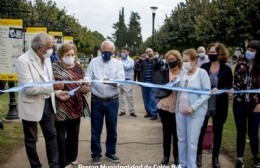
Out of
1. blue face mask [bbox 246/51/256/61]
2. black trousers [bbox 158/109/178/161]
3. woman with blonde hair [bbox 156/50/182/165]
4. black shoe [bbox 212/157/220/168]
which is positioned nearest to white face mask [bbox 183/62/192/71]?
woman with blonde hair [bbox 156/50/182/165]

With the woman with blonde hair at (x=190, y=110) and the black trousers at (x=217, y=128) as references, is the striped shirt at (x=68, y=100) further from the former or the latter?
the black trousers at (x=217, y=128)

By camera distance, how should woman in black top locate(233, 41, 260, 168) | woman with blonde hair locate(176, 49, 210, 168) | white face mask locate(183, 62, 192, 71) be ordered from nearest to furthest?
1. woman with blonde hair locate(176, 49, 210, 168)
2. white face mask locate(183, 62, 192, 71)
3. woman in black top locate(233, 41, 260, 168)

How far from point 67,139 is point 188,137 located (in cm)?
192

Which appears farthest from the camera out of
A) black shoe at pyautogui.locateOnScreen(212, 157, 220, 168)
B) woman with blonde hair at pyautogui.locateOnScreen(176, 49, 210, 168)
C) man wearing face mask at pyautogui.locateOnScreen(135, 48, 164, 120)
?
man wearing face mask at pyautogui.locateOnScreen(135, 48, 164, 120)

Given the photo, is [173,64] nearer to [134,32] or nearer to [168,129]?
[168,129]

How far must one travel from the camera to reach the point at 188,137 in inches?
226

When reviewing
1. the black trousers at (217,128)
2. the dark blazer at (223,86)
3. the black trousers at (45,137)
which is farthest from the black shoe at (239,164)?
the black trousers at (45,137)

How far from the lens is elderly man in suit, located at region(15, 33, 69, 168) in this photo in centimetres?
529

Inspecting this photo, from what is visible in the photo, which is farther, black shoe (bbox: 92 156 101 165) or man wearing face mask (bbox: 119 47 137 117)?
man wearing face mask (bbox: 119 47 137 117)

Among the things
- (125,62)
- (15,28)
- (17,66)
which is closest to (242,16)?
(125,62)

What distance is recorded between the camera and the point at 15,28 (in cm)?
884

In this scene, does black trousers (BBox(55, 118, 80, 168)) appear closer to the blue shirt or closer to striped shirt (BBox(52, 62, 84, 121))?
striped shirt (BBox(52, 62, 84, 121))

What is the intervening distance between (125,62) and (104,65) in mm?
5585

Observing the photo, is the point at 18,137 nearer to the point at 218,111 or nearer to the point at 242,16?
the point at 218,111
